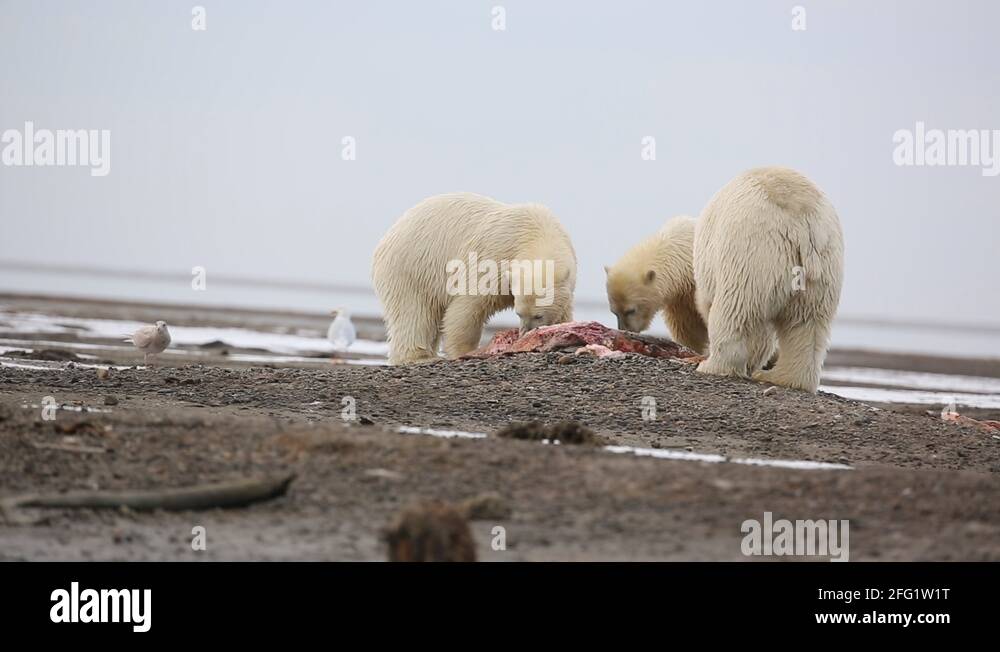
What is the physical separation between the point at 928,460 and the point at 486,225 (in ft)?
17.5

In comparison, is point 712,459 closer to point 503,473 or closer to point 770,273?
point 503,473

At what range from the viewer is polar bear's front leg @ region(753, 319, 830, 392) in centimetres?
1172

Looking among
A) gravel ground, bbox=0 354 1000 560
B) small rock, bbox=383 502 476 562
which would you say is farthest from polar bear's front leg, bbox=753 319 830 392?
small rock, bbox=383 502 476 562

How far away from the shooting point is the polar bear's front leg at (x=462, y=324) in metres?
13.4

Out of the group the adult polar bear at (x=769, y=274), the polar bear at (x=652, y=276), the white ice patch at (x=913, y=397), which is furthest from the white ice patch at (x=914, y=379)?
the adult polar bear at (x=769, y=274)

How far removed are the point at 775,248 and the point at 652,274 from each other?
2.23 m

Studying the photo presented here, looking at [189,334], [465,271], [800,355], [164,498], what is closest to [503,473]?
[164,498]

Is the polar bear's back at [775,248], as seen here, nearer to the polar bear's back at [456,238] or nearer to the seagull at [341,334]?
the polar bear's back at [456,238]

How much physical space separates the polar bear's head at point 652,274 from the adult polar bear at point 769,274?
3.42 ft

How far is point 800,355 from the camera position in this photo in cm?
1184
